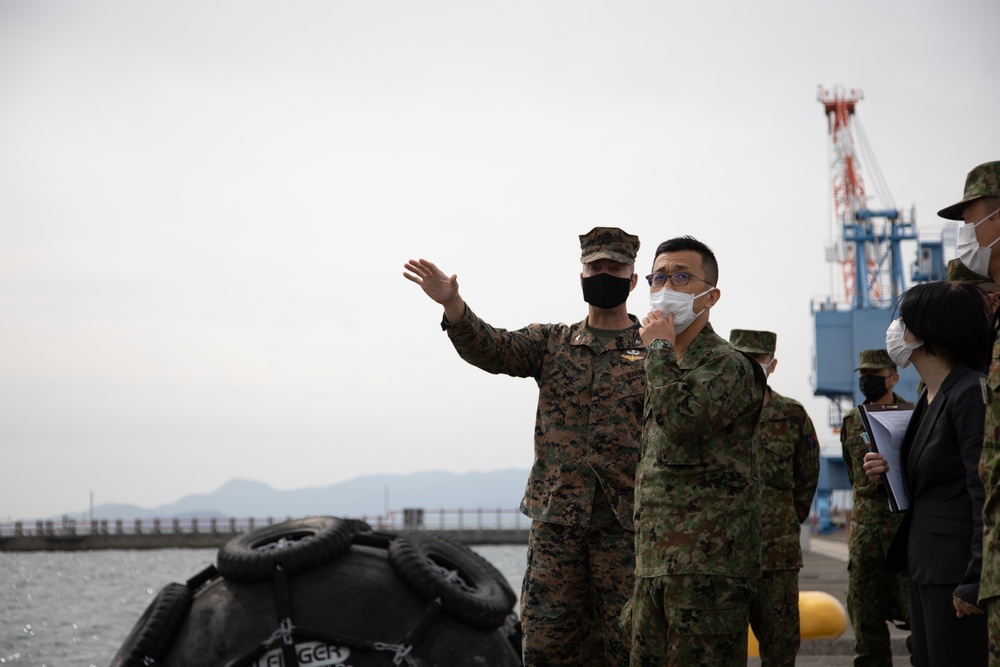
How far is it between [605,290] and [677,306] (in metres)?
0.86

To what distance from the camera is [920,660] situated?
399 cm

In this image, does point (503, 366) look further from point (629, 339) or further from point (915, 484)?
point (915, 484)

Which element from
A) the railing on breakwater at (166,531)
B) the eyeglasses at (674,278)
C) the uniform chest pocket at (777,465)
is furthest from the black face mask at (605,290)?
the railing on breakwater at (166,531)

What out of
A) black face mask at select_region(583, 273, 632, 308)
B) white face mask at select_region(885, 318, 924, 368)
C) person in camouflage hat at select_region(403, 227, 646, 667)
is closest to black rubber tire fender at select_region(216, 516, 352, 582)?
person in camouflage hat at select_region(403, 227, 646, 667)

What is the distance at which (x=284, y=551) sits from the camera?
5648 millimetres

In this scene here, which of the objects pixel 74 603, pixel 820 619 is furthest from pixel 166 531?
pixel 820 619

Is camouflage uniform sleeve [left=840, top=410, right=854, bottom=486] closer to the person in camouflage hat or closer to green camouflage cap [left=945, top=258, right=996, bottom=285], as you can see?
green camouflage cap [left=945, top=258, right=996, bottom=285]

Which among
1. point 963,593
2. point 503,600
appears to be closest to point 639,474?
point 963,593

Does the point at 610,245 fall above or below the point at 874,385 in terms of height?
above

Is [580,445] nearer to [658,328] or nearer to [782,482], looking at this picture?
[658,328]

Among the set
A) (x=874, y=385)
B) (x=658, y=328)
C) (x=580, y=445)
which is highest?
(x=658, y=328)

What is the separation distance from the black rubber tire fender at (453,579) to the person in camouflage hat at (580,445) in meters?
0.95

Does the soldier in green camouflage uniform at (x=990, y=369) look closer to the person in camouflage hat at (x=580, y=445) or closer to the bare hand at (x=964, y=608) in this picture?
the bare hand at (x=964, y=608)

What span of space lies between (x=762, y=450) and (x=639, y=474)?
3110mm
